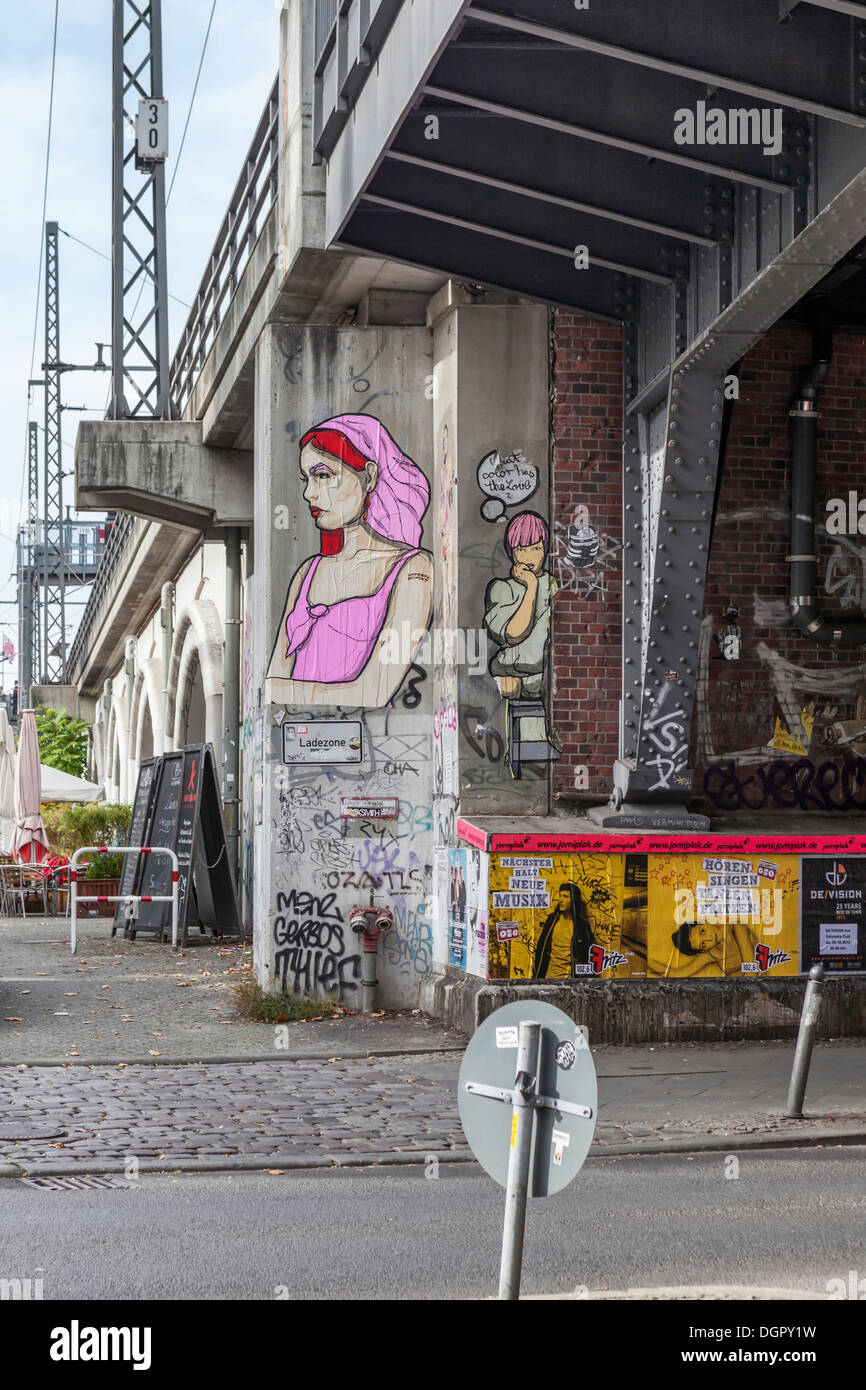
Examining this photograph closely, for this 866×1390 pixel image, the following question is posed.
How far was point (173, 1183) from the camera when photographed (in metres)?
7.64

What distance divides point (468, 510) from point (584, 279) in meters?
2.00

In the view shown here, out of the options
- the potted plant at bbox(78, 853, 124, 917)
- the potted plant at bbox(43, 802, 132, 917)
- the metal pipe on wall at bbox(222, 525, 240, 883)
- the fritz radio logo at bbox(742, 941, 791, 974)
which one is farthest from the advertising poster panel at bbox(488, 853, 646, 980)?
the potted plant at bbox(78, 853, 124, 917)

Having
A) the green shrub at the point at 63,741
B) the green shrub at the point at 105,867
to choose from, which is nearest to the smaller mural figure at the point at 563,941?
the green shrub at the point at 105,867

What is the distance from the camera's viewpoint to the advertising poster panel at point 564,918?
1185 centimetres

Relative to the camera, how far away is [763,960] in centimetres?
1217

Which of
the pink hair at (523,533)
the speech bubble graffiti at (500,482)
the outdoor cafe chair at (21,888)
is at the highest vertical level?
the speech bubble graffiti at (500,482)

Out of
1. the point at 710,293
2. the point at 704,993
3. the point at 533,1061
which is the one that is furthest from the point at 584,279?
the point at 533,1061

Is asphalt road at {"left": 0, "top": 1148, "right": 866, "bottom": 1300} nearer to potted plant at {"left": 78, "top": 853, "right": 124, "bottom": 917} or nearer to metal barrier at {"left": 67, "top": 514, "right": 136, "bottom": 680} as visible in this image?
potted plant at {"left": 78, "top": 853, "right": 124, "bottom": 917}

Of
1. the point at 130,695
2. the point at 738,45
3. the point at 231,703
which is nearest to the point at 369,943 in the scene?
the point at 738,45

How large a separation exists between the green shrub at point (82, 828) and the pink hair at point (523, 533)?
1382 centimetres

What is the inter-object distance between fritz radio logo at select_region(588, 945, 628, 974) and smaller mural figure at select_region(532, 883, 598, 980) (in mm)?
35

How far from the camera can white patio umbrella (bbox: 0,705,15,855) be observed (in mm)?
23578

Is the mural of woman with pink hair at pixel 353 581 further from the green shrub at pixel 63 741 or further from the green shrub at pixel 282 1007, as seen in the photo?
the green shrub at pixel 63 741

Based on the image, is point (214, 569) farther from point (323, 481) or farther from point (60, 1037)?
point (60, 1037)
